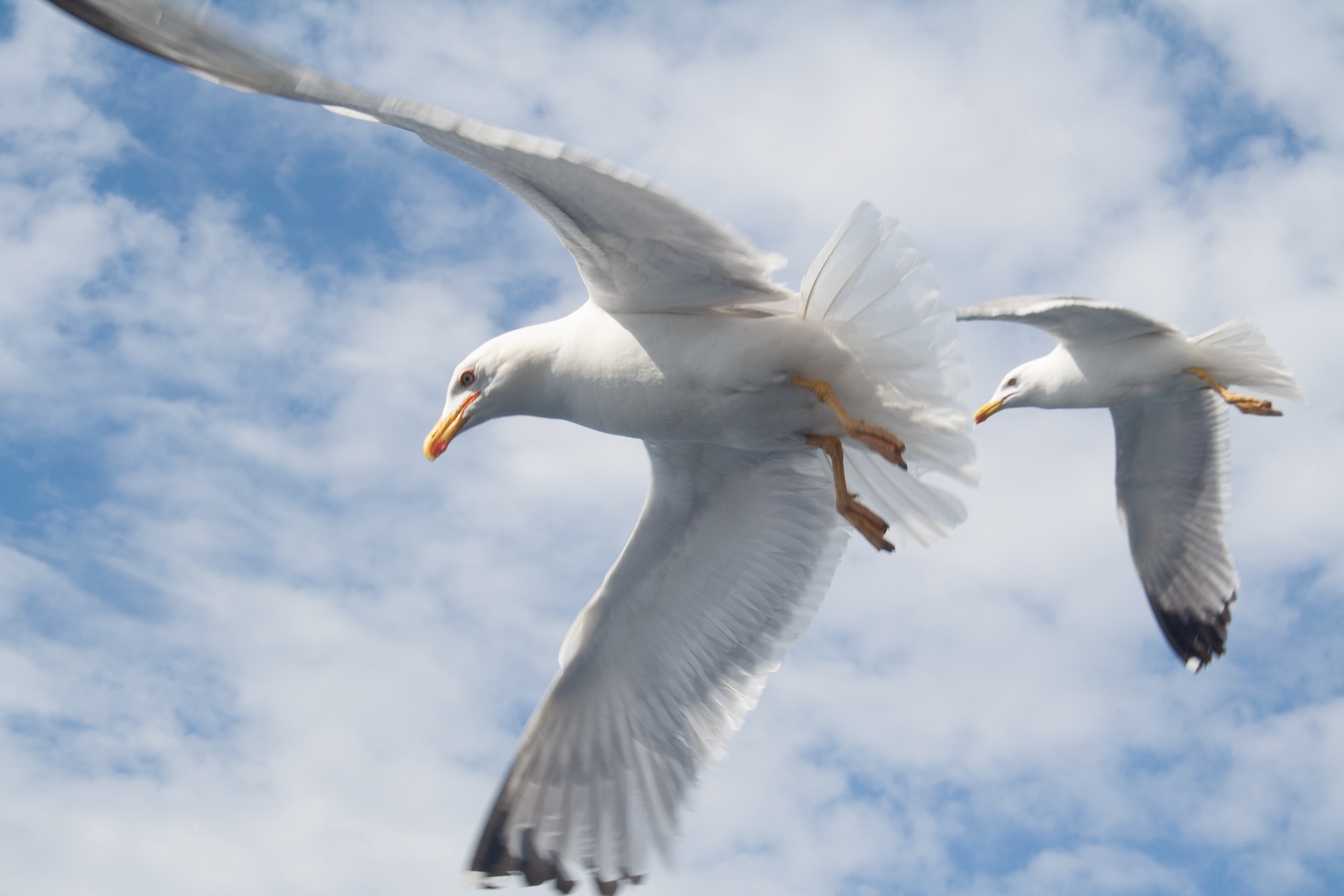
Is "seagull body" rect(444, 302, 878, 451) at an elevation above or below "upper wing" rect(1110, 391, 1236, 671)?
below

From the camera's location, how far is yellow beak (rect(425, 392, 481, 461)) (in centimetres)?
441

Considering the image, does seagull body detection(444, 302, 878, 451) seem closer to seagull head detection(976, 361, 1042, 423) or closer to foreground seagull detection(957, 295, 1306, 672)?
foreground seagull detection(957, 295, 1306, 672)

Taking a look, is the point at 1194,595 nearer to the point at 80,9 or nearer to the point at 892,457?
the point at 892,457

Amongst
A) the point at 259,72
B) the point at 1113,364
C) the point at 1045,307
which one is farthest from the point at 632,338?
the point at 1113,364

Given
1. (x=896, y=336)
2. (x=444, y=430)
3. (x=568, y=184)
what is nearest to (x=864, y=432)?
(x=896, y=336)

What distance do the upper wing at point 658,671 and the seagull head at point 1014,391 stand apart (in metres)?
3.26

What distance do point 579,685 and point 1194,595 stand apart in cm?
480

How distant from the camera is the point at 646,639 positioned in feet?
17.2

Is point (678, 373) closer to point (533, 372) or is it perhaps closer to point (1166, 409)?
point (533, 372)

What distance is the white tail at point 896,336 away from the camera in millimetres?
3623

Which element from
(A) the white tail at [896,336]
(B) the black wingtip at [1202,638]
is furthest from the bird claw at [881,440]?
(B) the black wingtip at [1202,638]

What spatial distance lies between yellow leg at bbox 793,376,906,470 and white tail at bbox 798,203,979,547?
11 cm

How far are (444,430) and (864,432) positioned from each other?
1.61 m

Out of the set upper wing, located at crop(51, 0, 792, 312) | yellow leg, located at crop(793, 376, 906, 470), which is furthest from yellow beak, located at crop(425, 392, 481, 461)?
yellow leg, located at crop(793, 376, 906, 470)
